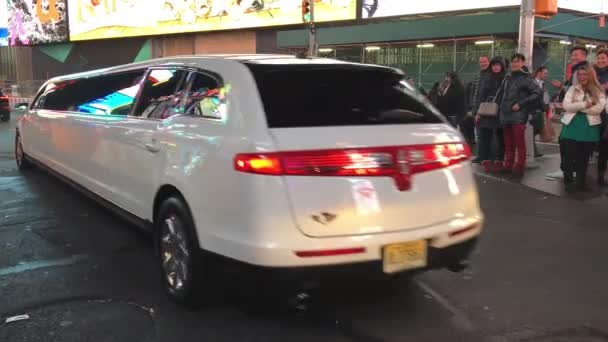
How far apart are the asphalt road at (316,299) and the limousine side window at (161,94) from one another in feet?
4.15

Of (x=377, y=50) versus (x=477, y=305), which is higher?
(x=377, y=50)

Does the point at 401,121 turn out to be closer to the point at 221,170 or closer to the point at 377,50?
the point at 221,170

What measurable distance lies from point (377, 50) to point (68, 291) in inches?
1017

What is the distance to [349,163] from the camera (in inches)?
129

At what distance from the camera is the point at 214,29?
35.3 m

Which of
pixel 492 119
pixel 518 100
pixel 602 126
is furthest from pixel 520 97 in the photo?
pixel 602 126

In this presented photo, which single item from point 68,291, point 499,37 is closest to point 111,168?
point 68,291

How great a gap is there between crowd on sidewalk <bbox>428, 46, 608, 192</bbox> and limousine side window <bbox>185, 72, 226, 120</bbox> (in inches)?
216

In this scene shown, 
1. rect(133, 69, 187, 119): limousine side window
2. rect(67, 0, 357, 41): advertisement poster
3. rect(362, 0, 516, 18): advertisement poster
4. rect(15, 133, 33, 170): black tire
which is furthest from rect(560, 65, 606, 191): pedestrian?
rect(67, 0, 357, 41): advertisement poster

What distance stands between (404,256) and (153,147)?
203 centimetres

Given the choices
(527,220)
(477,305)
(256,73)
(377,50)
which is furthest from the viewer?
(377,50)

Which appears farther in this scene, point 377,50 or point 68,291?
point 377,50

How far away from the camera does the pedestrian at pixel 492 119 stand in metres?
9.15

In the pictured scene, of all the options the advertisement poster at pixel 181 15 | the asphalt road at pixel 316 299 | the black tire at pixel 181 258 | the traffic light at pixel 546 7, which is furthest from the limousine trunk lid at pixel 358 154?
the advertisement poster at pixel 181 15
